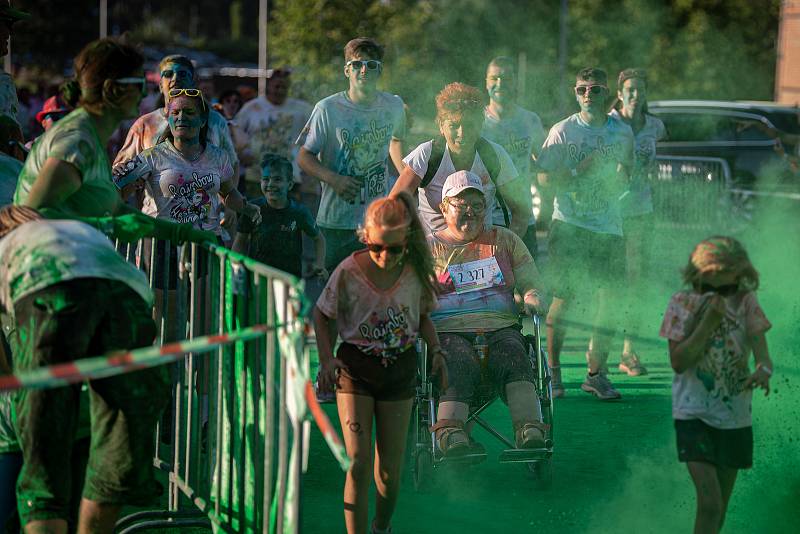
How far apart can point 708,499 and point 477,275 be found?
206 cm

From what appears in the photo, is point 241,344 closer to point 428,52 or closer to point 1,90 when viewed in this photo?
point 1,90

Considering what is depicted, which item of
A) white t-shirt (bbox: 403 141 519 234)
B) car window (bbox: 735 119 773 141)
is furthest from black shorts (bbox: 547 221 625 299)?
car window (bbox: 735 119 773 141)

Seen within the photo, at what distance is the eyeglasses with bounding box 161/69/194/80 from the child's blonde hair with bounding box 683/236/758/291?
339 centimetres

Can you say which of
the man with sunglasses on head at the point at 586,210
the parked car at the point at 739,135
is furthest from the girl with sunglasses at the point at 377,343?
the parked car at the point at 739,135

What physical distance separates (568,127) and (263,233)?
6.60 ft

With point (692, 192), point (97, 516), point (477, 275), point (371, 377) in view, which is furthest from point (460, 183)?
point (692, 192)

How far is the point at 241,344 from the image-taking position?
450cm

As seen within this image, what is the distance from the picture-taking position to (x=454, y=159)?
6.77m

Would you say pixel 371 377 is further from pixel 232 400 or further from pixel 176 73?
pixel 176 73

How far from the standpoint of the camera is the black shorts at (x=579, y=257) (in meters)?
7.87

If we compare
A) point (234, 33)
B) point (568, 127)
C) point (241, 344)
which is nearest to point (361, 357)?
point (241, 344)

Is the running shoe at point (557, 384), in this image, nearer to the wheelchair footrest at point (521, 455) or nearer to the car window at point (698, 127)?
the wheelchair footrest at point (521, 455)

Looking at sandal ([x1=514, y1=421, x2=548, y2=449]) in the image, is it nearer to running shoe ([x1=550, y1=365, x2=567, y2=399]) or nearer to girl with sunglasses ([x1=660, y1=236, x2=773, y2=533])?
girl with sunglasses ([x1=660, y1=236, x2=773, y2=533])

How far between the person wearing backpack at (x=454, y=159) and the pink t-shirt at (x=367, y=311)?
1714 mm
